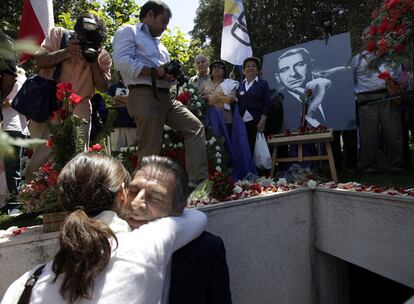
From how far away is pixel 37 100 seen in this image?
9.96 feet

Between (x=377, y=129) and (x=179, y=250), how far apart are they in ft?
14.3

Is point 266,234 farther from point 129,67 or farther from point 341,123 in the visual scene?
point 341,123

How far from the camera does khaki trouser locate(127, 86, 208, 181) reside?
3.37 metres

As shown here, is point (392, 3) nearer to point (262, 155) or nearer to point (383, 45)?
point (383, 45)

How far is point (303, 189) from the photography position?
3674mm

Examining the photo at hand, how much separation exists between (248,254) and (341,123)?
2.75 metres

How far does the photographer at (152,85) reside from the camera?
335cm

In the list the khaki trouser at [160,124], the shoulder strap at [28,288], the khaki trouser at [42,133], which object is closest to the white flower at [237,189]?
the khaki trouser at [160,124]

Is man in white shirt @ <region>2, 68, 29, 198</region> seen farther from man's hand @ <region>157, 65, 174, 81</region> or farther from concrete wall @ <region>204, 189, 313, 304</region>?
concrete wall @ <region>204, 189, 313, 304</region>

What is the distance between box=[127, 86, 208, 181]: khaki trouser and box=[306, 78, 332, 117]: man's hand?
2.26 meters

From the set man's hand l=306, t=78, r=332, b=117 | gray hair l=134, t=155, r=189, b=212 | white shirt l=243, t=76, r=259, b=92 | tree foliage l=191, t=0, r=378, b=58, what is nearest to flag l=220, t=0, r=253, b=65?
white shirt l=243, t=76, r=259, b=92

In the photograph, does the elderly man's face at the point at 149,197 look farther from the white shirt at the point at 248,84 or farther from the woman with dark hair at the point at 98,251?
the white shirt at the point at 248,84

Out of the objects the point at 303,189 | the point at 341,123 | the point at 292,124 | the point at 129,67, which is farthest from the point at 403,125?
the point at 129,67

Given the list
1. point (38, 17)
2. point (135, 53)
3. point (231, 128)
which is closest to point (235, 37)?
point (231, 128)
